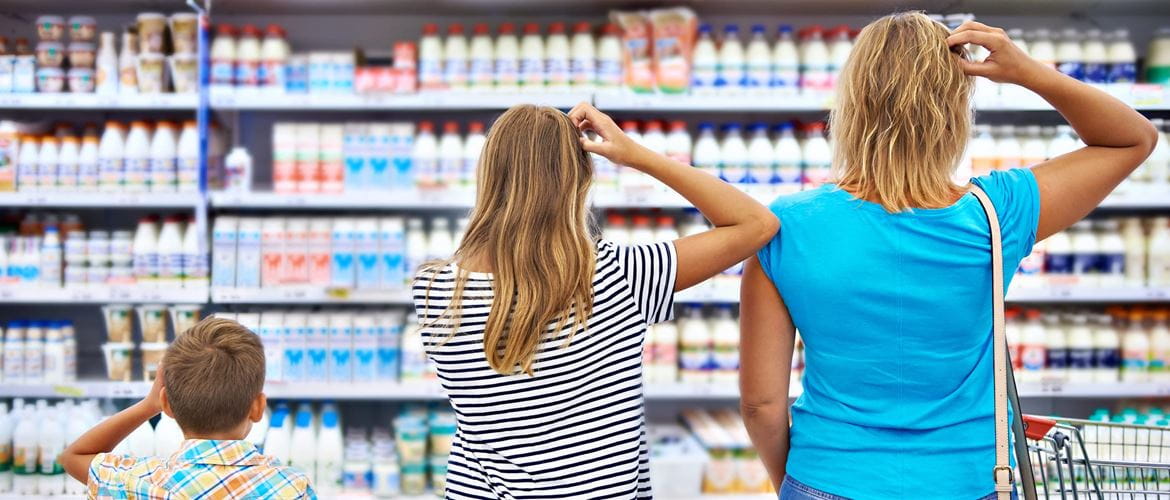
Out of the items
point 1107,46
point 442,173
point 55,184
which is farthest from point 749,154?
point 55,184

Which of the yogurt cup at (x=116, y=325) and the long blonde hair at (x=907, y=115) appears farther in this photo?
the yogurt cup at (x=116, y=325)

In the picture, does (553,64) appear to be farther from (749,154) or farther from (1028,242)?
(1028,242)

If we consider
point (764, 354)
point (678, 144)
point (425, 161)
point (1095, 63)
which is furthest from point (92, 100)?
point (1095, 63)

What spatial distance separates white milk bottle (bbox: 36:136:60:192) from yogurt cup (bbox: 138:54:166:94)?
1.27ft

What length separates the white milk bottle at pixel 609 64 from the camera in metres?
3.27

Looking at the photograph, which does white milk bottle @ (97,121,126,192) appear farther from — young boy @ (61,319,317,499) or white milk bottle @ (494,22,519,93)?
young boy @ (61,319,317,499)

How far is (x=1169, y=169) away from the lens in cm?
329

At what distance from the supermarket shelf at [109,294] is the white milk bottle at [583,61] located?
1514mm

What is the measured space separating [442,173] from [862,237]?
2.15 m

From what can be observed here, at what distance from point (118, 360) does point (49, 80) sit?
3.37 feet

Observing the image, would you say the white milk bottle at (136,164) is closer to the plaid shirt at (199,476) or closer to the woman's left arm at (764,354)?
the plaid shirt at (199,476)

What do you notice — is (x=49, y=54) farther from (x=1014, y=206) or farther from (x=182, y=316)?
(x=1014, y=206)

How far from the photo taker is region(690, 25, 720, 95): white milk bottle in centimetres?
325

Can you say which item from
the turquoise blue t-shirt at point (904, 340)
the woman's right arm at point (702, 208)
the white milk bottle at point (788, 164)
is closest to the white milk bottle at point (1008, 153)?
the white milk bottle at point (788, 164)
